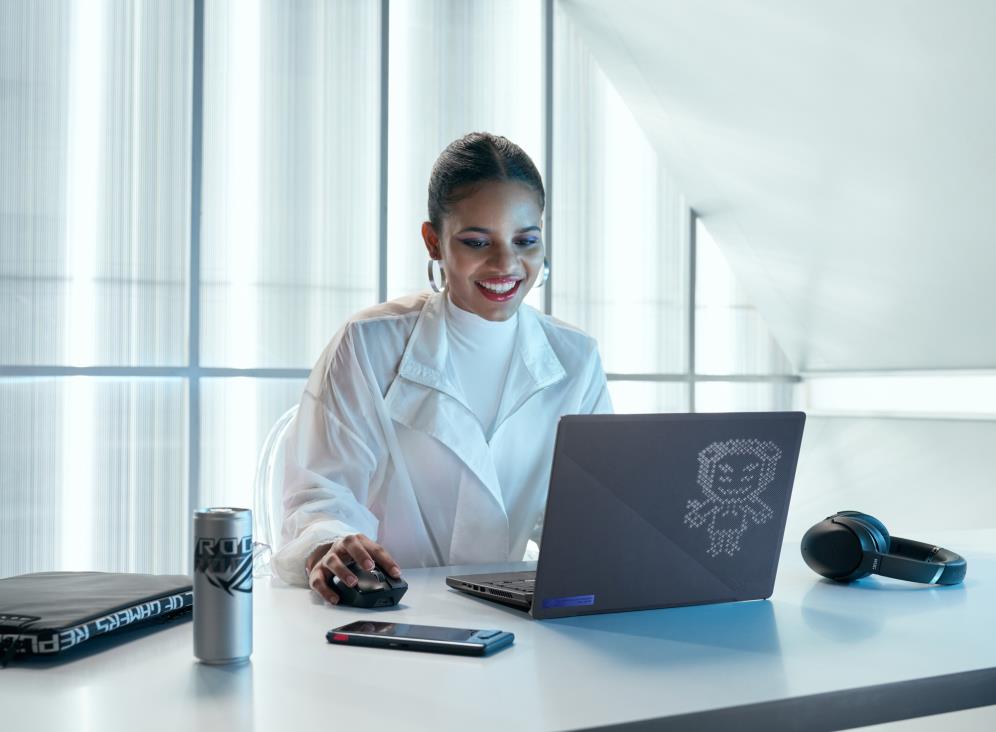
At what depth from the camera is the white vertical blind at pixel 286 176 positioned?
401cm

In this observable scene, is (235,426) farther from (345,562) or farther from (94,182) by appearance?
(345,562)

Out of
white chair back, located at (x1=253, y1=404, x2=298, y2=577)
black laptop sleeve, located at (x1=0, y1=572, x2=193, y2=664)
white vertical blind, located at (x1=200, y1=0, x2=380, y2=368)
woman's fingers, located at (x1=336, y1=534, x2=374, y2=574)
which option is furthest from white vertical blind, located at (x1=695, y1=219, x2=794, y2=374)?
black laptop sleeve, located at (x1=0, y1=572, x2=193, y2=664)

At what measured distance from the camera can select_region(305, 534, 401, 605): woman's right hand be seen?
1334mm

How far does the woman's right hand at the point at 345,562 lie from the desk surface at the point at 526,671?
26 millimetres

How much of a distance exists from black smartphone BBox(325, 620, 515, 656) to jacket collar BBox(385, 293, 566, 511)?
818 mm

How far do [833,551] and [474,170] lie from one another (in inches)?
38.0

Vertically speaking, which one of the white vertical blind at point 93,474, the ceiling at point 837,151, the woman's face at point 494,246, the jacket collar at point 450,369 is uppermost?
the ceiling at point 837,151

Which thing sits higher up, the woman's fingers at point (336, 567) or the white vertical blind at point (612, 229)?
the white vertical blind at point (612, 229)

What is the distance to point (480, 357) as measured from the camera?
210 centimetres

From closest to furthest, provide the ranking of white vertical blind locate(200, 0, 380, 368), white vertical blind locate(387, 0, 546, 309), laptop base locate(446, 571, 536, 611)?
laptop base locate(446, 571, 536, 611) < white vertical blind locate(200, 0, 380, 368) < white vertical blind locate(387, 0, 546, 309)

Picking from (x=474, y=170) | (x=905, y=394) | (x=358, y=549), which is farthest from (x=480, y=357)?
(x=905, y=394)

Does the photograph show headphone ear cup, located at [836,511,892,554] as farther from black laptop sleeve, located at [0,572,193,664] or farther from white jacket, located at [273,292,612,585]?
black laptop sleeve, located at [0,572,193,664]

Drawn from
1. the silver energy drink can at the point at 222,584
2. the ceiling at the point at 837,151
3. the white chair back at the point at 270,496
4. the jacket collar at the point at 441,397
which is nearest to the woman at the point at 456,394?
the jacket collar at the point at 441,397

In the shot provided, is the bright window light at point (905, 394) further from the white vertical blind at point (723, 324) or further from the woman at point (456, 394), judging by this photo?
the woman at point (456, 394)
